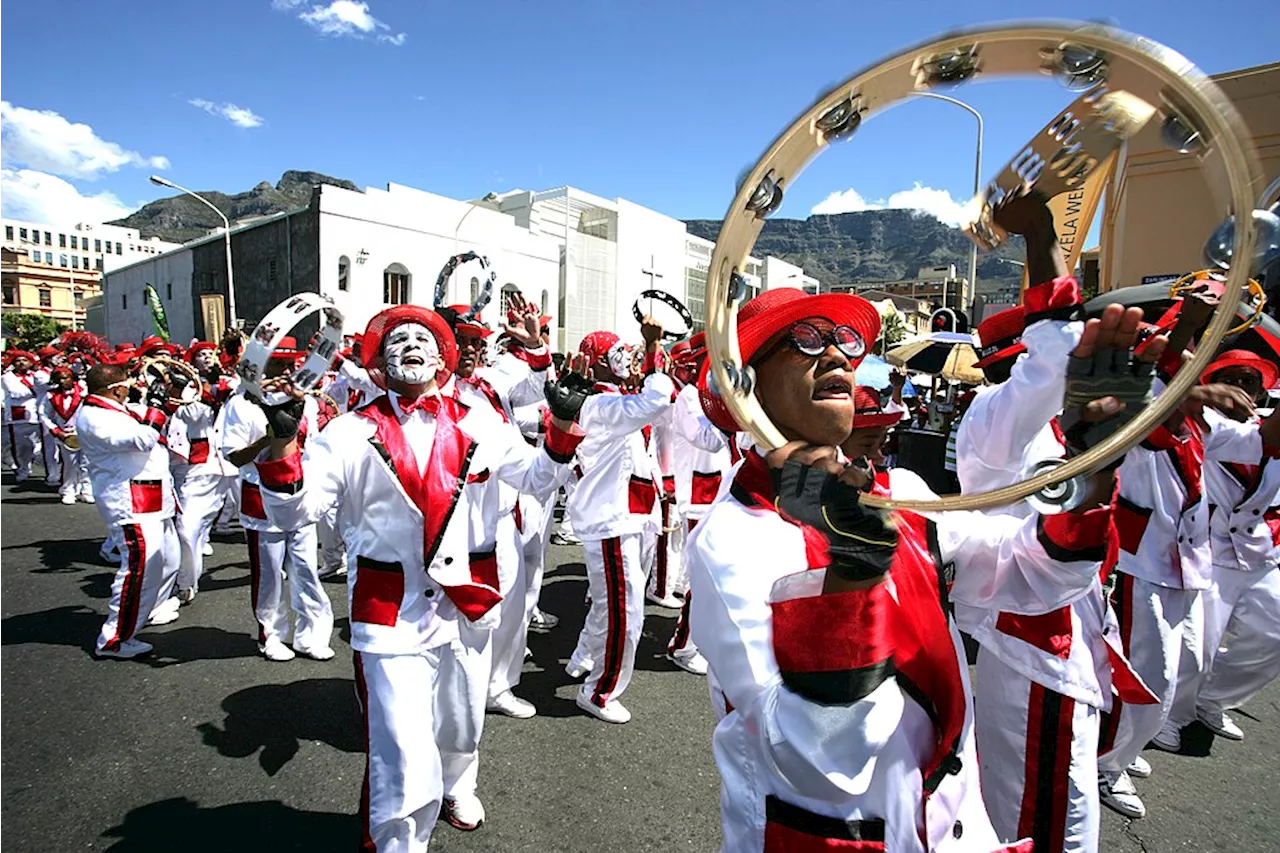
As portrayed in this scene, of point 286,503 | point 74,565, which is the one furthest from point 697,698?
point 74,565

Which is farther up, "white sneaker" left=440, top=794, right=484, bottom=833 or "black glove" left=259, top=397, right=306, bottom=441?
"black glove" left=259, top=397, right=306, bottom=441

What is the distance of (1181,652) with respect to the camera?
4195 millimetres

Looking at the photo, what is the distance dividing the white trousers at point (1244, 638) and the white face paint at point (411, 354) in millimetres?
4838

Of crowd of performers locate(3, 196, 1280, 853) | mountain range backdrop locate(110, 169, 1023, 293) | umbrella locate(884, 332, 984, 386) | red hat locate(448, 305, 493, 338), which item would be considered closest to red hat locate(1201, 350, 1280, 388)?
crowd of performers locate(3, 196, 1280, 853)

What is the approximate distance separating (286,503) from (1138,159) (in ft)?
10.3

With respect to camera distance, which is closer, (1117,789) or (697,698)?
(1117,789)

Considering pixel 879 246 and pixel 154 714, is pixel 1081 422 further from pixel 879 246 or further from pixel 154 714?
pixel 154 714

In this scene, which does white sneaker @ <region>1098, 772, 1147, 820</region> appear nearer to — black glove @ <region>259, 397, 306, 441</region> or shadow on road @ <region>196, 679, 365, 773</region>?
shadow on road @ <region>196, 679, 365, 773</region>

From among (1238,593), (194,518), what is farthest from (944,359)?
(194,518)

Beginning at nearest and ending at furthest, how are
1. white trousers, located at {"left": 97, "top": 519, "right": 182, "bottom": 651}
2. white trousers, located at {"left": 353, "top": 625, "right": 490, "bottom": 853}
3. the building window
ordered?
white trousers, located at {"left": 353, "top": 625, "right": 490, "bottom": 853}
white trousers, located at {"left": 97, "top": 519, "right": 182, "bottom": 651}
the building window

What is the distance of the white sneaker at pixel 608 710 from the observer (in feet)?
15.1

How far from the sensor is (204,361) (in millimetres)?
8148

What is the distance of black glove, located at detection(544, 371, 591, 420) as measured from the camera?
325cm

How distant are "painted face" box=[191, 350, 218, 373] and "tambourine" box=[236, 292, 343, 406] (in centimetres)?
527
